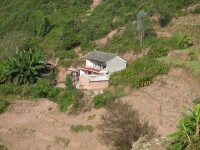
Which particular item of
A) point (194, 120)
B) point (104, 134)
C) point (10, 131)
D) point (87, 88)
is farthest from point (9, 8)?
point (194, 120)

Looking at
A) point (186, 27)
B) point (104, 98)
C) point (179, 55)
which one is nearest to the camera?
point (104, 98)

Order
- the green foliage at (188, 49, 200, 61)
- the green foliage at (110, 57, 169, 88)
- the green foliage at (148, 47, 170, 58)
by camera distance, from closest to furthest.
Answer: the green foliage at (110, 57, 169, 88) < the green foliage at (188, 49, 200, 61) < the green foliage at (148, 47, 170, 58)

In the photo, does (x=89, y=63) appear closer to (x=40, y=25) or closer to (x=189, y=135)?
(x=40, y=25)

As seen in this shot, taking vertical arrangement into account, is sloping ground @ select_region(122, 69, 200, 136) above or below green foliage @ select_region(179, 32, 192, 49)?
below

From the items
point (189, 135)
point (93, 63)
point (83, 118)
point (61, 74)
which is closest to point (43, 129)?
point (83, 118)

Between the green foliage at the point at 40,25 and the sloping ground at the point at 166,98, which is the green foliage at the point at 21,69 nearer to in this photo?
the sloping ground at the point at 166,98

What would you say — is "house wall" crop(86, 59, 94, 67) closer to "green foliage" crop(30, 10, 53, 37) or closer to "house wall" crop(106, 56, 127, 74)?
"house wall" crop(106, 56, 127, 74)

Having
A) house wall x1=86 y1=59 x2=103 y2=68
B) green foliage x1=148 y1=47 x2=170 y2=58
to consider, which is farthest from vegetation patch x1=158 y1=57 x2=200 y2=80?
house wall x1=86 y1=59 x2=103 y2=68
